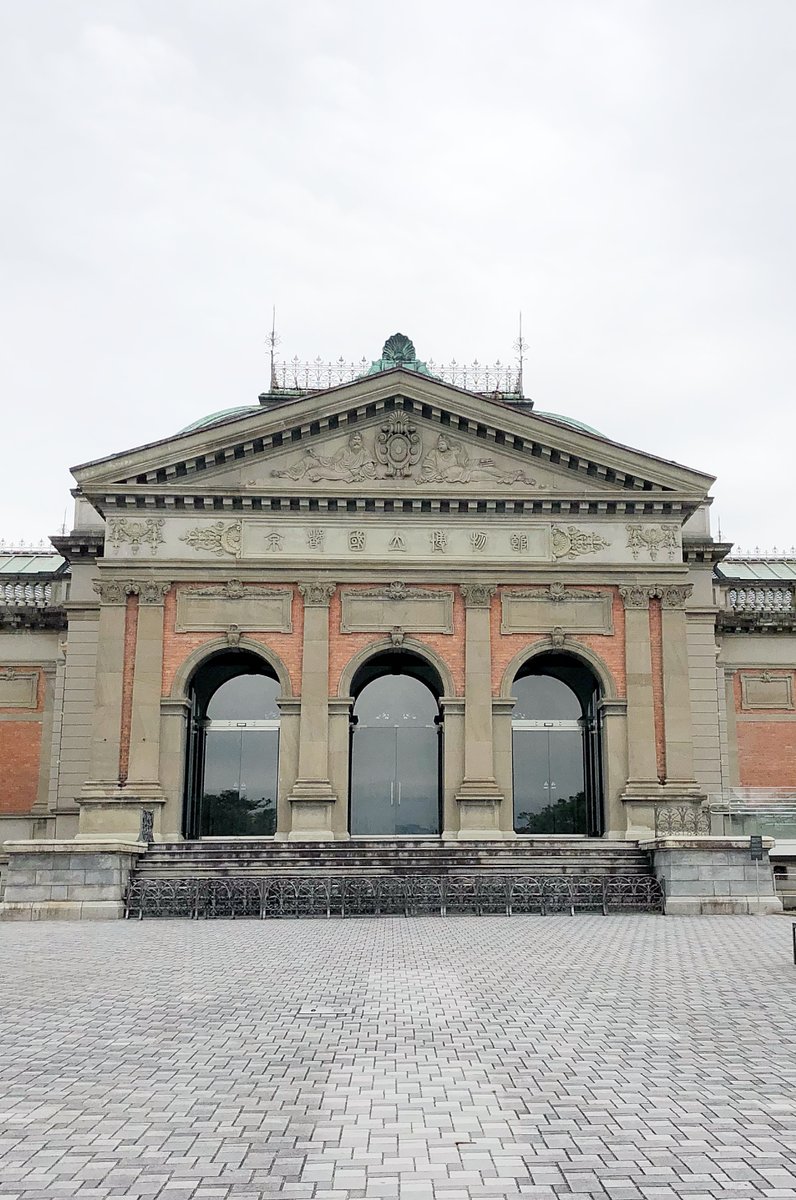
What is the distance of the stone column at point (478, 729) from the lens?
31.2m

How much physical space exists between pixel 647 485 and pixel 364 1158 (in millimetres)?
28956

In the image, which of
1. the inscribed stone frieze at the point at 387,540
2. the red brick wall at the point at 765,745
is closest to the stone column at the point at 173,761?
the inscribed stone frieze at the point at 387,540

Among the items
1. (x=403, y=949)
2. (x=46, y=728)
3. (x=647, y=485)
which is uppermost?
(x=647, y=485)

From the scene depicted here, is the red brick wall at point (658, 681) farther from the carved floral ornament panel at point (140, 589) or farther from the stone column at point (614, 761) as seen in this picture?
the carved floral ornament panel at point (140, 589)

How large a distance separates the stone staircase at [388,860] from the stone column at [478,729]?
2.46 meters

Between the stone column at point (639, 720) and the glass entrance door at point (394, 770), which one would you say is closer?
the stone column at point (639, 720)

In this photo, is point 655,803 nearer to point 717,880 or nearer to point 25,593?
point 717,880

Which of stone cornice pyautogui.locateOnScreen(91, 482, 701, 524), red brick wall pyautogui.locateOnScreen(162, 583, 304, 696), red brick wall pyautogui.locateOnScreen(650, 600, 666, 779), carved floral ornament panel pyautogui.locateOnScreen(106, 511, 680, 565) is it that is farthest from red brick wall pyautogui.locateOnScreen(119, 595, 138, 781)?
red brick wall pyautogui.locateOnScreen(650, 600, 666, 779)

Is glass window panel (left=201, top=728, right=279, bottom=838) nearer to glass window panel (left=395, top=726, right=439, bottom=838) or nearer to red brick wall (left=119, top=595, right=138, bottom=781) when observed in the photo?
red brick wall (left=119, top=595, right=138, bottom=781)

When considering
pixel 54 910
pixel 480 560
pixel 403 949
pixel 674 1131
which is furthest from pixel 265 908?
pixel 674 1131

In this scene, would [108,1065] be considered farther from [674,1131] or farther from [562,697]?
[562,697]

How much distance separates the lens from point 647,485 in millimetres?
33531

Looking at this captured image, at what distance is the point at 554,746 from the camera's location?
34844 millimetres

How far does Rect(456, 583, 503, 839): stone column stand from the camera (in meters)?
31.2
